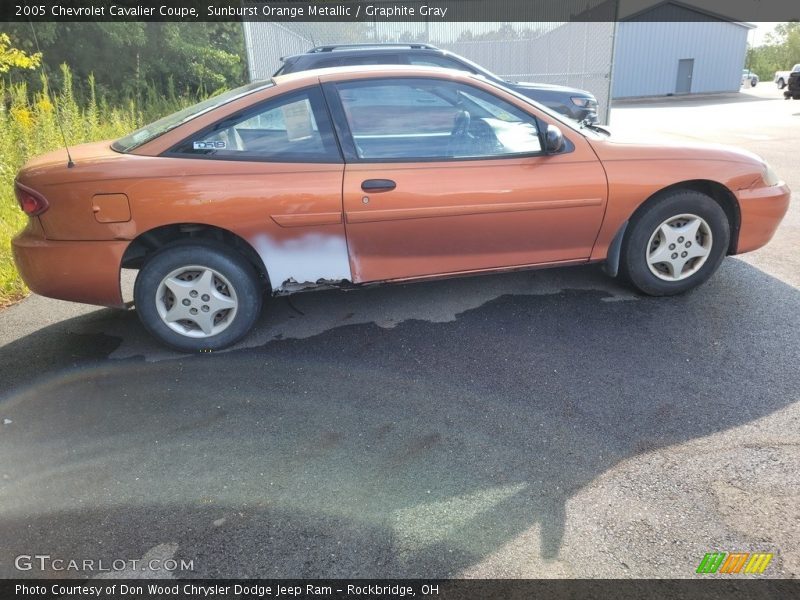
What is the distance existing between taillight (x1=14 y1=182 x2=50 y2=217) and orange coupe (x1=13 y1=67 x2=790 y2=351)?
12mm

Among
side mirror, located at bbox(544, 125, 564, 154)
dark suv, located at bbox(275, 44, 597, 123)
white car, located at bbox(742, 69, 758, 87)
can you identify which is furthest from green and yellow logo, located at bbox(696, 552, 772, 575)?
white car, located at bbox(742, 69, 758, 87)

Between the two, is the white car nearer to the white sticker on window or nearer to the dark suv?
the dark suv

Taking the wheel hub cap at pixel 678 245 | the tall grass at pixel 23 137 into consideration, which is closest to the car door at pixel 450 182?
the wheel hub cap at pixel 678 245

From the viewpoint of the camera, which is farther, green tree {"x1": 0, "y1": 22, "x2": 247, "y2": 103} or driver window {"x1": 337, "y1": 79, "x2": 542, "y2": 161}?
green tree {"x1": 0, "y1": 22, "x2": 247, "y2": 103}

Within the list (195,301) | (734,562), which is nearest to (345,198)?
(195,301)

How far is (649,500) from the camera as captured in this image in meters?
2.38

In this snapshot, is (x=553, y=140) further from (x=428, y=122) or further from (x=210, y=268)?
(x=210, y=268)

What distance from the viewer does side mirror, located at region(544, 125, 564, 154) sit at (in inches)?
144

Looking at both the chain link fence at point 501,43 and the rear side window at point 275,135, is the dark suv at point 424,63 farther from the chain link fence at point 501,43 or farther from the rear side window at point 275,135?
the rear side window at point 275,135

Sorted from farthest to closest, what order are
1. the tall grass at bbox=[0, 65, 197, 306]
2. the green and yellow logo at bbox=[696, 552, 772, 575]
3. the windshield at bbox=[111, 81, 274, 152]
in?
the tall grass at bbox=[0, 65, 197, 306], the windshield at bbox=[111, 81, 274, 152], the green and yellow logo at bbox=[696, 552, 772, 575]

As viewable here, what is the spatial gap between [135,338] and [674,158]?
3.83 metres

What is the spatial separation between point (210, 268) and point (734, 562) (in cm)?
302

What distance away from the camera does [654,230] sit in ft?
13.0

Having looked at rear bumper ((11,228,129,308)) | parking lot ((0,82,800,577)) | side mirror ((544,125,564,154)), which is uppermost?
side mirror ((544,125,564,154))
